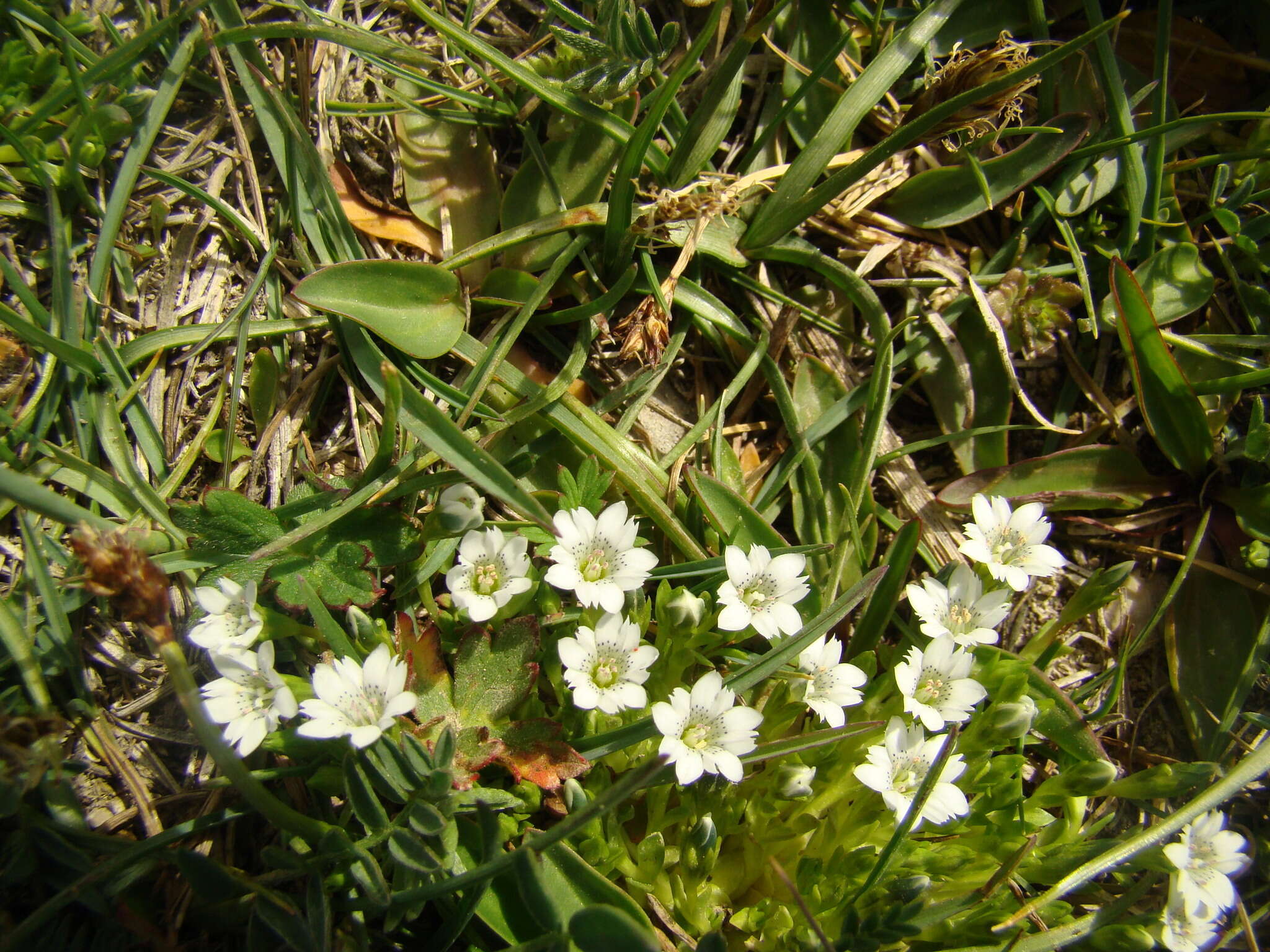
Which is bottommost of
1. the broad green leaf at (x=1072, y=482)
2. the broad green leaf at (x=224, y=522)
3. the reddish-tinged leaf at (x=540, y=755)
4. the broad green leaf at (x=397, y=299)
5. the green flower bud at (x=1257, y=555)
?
the reddish-tinged leaf at (x=540, y=755)

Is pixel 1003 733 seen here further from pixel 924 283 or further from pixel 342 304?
pixel 342 304

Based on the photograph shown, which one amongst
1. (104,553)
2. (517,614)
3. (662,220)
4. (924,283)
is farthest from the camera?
(924,283)

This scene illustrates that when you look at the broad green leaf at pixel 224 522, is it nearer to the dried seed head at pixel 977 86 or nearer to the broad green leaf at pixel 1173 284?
the dried seed head at pixel 977 86

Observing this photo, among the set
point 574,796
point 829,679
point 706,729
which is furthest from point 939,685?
point 574,796

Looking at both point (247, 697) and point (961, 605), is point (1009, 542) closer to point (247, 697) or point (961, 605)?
point (961, 605)

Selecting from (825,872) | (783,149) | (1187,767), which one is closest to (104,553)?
(825,872)

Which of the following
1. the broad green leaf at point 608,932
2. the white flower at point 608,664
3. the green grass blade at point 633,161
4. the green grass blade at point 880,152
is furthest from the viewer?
the green grass blade at point 880,152

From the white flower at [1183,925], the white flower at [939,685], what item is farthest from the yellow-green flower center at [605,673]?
the white flower at [1183,925]
